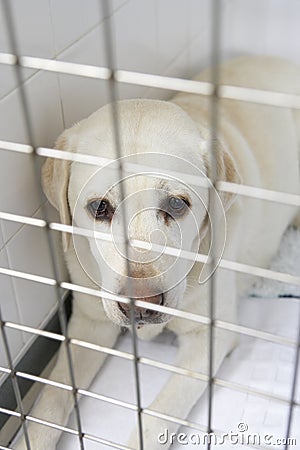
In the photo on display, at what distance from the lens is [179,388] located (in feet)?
3.87

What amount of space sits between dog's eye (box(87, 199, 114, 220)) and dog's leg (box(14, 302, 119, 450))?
1.16 feet

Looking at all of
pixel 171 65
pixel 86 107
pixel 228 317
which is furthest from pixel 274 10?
pixel 228 317

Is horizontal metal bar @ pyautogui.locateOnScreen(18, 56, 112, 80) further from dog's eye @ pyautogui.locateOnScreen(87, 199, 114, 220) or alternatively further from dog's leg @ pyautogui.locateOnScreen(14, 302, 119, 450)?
dog's leg @ pyautogui.locateOnScreen(14, 302, 119, 450)

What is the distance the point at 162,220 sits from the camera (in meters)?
0.99

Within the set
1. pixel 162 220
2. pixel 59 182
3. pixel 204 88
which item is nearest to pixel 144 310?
pixel 162 220

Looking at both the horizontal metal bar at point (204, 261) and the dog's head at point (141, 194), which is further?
the dog's head at point (141, 194)

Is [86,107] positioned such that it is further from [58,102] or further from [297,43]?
[297,43]

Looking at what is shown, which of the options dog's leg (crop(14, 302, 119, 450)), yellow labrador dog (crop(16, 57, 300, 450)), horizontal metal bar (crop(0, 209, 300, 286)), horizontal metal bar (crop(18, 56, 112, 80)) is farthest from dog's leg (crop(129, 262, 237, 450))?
horizontal metal bar (crop(18, 56, 112, 80))

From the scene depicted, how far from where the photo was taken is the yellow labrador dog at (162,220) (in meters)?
0.95

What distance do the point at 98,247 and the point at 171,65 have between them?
766 millimetres

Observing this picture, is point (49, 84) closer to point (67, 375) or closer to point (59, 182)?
point (59, 182)

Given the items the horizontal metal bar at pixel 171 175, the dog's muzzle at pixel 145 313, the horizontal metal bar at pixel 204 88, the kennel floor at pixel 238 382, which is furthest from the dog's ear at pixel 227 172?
the horizontal metal bar at pixel 204 88
